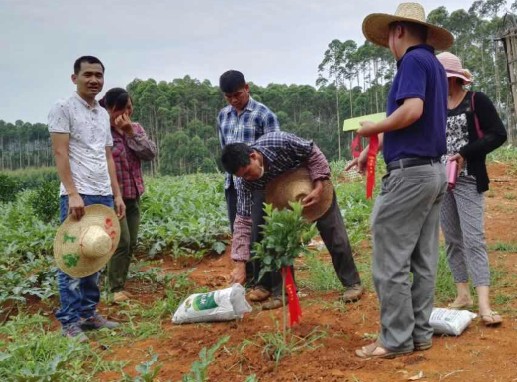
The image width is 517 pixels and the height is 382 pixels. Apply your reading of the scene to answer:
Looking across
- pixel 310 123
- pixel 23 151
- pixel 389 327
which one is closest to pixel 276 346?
pixel 389 327

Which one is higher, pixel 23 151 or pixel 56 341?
pixel 23 151

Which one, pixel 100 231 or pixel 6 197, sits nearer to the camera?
pixel 100 231

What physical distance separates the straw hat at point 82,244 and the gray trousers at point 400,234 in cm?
175

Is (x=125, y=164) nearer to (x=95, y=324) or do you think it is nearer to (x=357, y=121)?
(x=95, y=324)

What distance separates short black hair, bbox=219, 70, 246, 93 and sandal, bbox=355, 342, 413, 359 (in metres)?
2.15

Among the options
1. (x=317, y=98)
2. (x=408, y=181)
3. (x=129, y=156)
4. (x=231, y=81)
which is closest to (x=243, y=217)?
(x=231, y=81)

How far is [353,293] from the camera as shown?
3770 mm

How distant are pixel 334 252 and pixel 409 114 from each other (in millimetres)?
1555

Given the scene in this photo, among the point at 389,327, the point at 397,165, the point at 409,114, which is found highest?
the point at 409,114

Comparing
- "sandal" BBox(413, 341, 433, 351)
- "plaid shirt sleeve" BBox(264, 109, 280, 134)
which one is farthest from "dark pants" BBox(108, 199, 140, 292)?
"sandal" BBox(413, 341, 433, 351)

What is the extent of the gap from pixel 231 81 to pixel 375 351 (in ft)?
7.35

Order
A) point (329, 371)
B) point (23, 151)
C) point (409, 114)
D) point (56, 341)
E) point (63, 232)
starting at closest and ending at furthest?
1. point (409, 114)
2. point (329, 371)
3. point (56, 341)
4. point (63, 232)
5. point (23, 151)

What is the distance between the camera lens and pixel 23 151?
208 feet

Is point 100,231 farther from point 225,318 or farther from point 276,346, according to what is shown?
point 276,346
